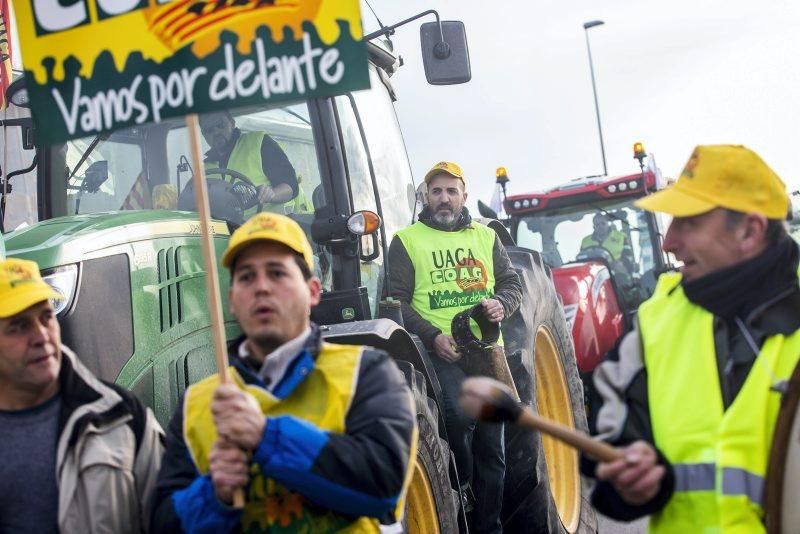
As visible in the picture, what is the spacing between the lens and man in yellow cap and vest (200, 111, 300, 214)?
15.8ft

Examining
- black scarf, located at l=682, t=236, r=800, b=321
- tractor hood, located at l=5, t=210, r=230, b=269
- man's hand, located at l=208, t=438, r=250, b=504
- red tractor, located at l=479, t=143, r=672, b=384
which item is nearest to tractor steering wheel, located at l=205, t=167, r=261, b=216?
tractor hood, located at l=5, t=210, r=230, b=269

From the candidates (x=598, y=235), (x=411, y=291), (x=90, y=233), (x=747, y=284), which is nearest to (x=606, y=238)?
(x=598, y=235)

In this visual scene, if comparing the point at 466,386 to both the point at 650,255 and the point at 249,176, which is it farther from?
the point at 650,255

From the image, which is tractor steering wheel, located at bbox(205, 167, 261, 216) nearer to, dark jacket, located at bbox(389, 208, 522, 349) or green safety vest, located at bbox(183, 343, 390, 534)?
dark jacket, located at bbox(389, 208, 522, 349)

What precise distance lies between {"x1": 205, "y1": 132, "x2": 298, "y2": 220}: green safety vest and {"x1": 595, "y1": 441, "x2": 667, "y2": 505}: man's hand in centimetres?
259

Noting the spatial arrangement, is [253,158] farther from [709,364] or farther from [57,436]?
[709,364]

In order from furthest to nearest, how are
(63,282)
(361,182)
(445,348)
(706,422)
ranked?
(445,348)
(361,182)
(63,282)
(706,422)

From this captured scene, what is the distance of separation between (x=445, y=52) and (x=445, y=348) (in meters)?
1.38

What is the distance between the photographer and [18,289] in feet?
9.75

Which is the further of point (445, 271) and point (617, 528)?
point (617, 528)

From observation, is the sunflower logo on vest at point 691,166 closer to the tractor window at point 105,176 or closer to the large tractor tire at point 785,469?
the large tractor tire at point 785,469

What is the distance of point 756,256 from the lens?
2658mm

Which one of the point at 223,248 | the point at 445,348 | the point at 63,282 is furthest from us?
the point at 445,348

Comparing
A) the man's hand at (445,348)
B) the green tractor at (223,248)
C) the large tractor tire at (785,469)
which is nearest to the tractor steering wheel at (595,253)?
the green tractor at (223,248)
